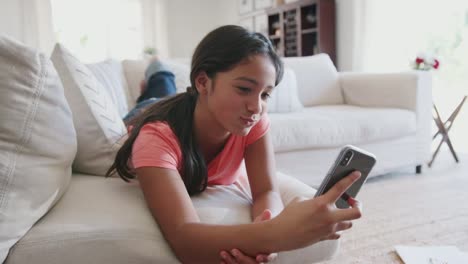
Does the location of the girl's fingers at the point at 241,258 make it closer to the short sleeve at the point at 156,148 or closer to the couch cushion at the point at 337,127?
the short sleeve at the point at 156,148

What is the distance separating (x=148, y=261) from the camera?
2.33ft

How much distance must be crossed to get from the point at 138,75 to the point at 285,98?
3.06ft

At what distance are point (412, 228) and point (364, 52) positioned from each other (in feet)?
8.34

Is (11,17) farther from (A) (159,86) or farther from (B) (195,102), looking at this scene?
(B) (195,102)

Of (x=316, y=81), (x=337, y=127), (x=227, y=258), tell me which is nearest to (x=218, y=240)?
(x=227, y=258)

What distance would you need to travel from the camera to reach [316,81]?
9.64 feet

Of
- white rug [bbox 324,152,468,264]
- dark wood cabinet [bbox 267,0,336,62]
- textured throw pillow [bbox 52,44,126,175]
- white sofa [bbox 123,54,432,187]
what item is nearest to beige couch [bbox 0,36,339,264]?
textured throw pillow [bbox 52,44,126,175]

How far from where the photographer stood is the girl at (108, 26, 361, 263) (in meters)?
0.66

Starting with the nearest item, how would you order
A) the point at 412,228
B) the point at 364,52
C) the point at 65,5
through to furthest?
the point at 412,228 → the point at 364,52 → the point at 65,5

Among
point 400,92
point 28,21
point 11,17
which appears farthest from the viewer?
point 28,21

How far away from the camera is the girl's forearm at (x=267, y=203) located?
0.87m

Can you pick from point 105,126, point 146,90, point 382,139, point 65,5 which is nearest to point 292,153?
point 382,139

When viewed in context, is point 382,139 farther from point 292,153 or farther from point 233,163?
point 233,163

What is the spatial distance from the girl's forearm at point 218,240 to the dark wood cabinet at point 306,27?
3456 mm
